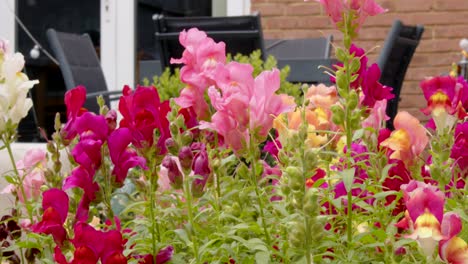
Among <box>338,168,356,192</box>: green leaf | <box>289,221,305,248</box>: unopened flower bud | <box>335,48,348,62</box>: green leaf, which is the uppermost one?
<box>335,48,348,62</box>: green leaf

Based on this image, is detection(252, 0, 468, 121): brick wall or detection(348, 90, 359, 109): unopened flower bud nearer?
detection(348, 90, 359, 109): unopened flower bud

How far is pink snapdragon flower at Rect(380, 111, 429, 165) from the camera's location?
101 cm

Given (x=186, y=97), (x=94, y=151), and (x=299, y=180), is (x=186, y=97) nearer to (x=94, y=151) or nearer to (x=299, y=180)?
(x=94, y=151)

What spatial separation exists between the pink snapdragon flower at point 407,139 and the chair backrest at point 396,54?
3.04 meters

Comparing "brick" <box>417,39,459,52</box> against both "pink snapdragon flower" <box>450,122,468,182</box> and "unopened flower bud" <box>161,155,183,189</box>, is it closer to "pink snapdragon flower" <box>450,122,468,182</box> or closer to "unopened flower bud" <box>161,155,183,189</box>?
"pink snapdragon flower" <box>450,122,468,182</box>

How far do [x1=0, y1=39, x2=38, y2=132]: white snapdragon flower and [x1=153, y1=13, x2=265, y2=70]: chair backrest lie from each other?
2853 mm

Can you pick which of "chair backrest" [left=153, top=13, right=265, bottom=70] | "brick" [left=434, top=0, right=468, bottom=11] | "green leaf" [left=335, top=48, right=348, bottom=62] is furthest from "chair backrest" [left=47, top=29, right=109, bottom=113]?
"green leaf" [left=335, top=48, right=348, bottom=62]

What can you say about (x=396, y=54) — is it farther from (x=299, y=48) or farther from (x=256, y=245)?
(x=256, y=245)

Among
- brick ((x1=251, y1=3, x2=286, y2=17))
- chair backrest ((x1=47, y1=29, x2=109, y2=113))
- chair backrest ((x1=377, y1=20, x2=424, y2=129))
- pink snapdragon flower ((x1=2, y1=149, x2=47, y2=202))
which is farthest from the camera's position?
brick ((x1=251, y1=3, x2=286, y2=17))

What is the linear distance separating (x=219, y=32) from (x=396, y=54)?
0.86 metres

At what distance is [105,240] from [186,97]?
0.75ft

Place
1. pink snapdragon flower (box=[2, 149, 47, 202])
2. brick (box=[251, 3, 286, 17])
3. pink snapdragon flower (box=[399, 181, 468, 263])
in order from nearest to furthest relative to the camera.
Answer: pink snapdragon flower (box=[399, 181, 468, 263]), pink snapdragon flower (box=[2, 149, 47, 202]), brick (box=[251, 3, 286, 17])

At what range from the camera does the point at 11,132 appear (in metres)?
1.03

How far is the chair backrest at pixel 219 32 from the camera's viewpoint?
3.91 metres
